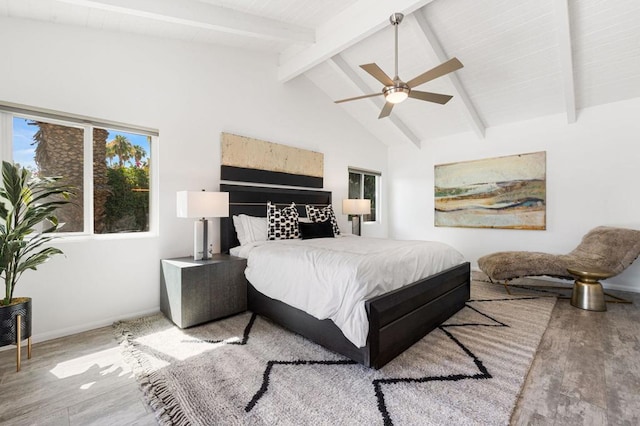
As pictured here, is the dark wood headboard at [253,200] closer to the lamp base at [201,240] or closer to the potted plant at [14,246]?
the lamp base at [201,240]

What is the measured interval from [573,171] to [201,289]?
540 cm

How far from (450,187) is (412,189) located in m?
0.80

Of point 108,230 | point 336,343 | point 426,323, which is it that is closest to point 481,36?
point 426,323

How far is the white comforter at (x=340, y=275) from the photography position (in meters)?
1.99

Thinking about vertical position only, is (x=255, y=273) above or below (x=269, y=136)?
below

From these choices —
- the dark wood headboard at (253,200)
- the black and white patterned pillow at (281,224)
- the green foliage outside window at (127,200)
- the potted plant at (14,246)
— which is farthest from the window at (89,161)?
the black and white patterned pillow at (281,224)

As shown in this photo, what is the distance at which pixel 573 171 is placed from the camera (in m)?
4.32

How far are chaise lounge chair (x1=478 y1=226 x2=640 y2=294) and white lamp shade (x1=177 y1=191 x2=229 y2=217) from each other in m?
3.49

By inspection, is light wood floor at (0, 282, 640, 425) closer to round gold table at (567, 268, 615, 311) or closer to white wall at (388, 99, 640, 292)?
round gold table at (567, 268, 615, 311)

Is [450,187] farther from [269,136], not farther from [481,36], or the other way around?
[269,136]

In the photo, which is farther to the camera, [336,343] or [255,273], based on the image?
[255,273]

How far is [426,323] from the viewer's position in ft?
8.17

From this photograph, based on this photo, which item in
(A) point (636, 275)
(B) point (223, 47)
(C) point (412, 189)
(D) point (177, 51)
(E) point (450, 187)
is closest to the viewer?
(D) point (177, 51)

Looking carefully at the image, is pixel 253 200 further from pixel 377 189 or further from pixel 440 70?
pixel 377 189
